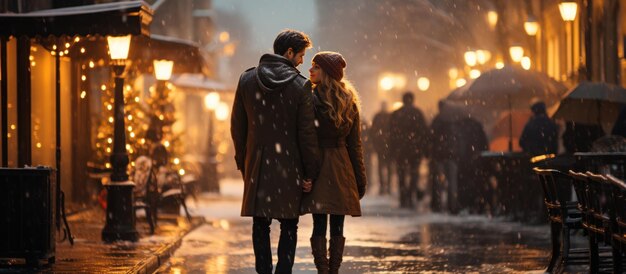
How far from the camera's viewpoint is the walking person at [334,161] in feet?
36.5

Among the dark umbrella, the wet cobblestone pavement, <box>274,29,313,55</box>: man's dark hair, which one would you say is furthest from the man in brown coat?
the dark umbrella

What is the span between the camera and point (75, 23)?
17094mm

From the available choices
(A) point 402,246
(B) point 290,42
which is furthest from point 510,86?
(B) point 290,42

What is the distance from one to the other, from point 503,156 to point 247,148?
12796 millimetres

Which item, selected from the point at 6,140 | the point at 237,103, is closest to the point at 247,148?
the point at 237,103

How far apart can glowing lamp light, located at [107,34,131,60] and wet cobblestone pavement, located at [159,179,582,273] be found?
232cm

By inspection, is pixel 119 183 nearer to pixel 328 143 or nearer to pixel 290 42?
pixel 328 143

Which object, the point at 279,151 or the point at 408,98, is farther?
the point at 408,98

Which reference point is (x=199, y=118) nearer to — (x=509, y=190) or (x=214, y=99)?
(x=214, y=99)

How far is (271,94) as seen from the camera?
1099cm

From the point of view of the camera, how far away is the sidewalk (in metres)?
13.6

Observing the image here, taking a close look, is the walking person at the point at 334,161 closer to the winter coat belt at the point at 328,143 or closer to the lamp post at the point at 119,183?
the winter coat belt at the point at 328,143

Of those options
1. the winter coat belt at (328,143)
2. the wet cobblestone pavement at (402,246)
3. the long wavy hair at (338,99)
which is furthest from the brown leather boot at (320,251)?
the wet cobblestone pavement at (402,246)

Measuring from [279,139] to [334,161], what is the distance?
1.62 ft
